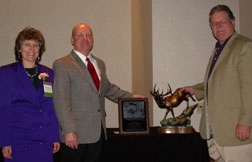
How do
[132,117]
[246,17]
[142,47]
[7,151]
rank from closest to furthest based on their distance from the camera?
[7,151]
[132,117]
[246,17]
[142,47]

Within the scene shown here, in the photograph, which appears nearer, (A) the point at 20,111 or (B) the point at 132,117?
(A) the point at 20,111

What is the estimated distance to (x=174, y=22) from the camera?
304 centimetres

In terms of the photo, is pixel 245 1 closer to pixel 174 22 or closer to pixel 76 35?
pixel 174 22

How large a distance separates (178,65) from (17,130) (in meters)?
1.83

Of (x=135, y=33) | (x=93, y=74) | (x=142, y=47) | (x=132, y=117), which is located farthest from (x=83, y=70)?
(x=135, y=33)

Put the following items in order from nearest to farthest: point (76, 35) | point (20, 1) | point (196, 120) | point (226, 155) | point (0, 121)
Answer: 1. point (0, 121)
2. point (226, 155)
3. point (76, 35)
4. point (196, 120)
5. point (20, 1)

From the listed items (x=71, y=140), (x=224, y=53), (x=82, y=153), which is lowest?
(x=82, y=153)

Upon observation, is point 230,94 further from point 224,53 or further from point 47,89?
point 47,89

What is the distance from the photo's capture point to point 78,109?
204 centimetres

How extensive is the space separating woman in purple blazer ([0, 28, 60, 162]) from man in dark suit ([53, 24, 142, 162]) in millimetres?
83

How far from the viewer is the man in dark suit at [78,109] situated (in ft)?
6.36

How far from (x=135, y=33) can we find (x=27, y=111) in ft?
6.81

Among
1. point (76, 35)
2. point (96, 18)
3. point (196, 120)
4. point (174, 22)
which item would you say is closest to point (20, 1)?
point (96, 18)

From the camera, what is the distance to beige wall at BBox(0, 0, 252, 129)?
3.02m
